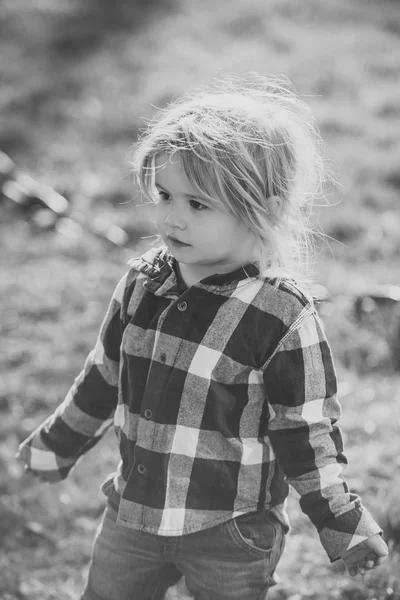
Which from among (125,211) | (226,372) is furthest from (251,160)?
(125,211)

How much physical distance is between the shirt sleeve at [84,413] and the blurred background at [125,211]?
0.72 metres

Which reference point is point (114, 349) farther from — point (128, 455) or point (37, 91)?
point (37, 91)

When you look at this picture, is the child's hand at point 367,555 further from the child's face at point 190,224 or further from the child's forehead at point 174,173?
the child's forehead at point 174,173

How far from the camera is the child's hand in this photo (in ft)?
6.24

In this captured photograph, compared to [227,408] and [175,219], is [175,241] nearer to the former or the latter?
[175,219]

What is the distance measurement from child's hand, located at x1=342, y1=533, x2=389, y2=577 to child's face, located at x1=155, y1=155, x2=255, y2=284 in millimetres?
714

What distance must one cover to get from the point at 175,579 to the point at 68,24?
8.56m

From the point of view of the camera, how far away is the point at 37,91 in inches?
329

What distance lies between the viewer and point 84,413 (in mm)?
2285

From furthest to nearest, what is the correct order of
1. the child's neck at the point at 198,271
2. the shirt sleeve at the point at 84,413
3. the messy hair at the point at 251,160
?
1. the shirt sleeve at the point at 84,413
2. the child's neck at the point at 198,271
3. the messy hair at the point at 251,160

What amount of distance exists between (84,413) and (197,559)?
20.0 inches

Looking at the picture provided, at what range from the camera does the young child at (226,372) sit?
1.88m

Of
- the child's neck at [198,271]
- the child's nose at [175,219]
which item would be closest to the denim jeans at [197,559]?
the child's neck at [198,271]

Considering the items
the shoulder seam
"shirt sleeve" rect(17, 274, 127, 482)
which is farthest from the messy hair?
"shirt sleeve" rect(17, 274, 127, 482)
